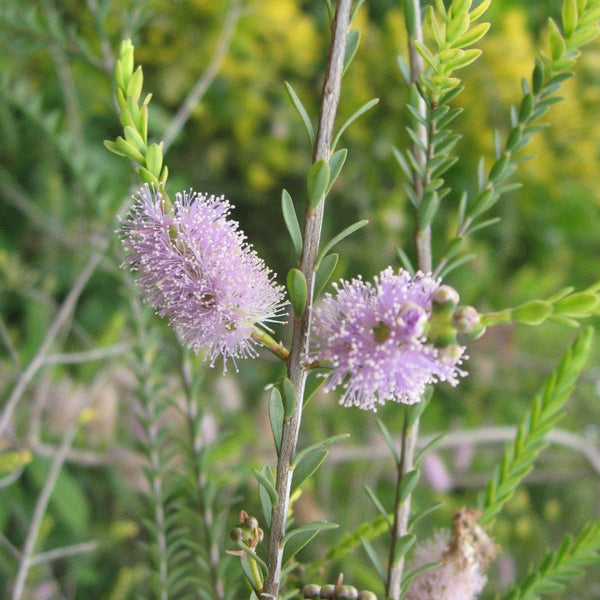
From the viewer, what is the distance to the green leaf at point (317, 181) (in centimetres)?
19

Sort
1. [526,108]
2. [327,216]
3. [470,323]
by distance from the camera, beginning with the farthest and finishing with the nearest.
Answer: [327,216], [526,108], [470,323]

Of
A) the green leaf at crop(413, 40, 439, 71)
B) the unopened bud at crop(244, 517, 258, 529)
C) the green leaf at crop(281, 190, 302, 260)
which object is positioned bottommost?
the unopened bud at crop(244, 517, 258, 529)

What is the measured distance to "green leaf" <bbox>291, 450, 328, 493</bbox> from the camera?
21 centimetres

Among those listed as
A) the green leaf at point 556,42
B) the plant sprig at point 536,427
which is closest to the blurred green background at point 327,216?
the plant sprig at point 536,427

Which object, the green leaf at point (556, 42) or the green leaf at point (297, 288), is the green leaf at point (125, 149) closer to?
the green leaf at point (297, 288)

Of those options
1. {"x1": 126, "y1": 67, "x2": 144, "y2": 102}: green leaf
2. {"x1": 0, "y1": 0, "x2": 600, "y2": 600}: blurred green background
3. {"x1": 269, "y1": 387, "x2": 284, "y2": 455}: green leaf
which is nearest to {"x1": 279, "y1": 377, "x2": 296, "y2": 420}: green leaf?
{"x1": 269, "y1": 387, "x2": 284, "y2": 455}: green leaf

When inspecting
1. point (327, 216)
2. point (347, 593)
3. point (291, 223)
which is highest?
point (327, 216)

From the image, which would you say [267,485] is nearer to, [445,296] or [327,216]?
[445,296]

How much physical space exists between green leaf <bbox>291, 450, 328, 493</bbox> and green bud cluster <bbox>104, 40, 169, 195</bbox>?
104mm

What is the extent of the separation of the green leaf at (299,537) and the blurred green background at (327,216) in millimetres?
704

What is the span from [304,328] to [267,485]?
0.16 feet

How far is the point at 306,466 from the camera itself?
210 millimetres

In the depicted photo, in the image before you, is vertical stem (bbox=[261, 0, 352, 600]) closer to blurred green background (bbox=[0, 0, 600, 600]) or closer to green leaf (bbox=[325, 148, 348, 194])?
green leaf (bbox=[325, 148, 348, 194])

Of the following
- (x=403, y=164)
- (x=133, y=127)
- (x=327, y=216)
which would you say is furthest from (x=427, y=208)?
(x=327, y=216)
